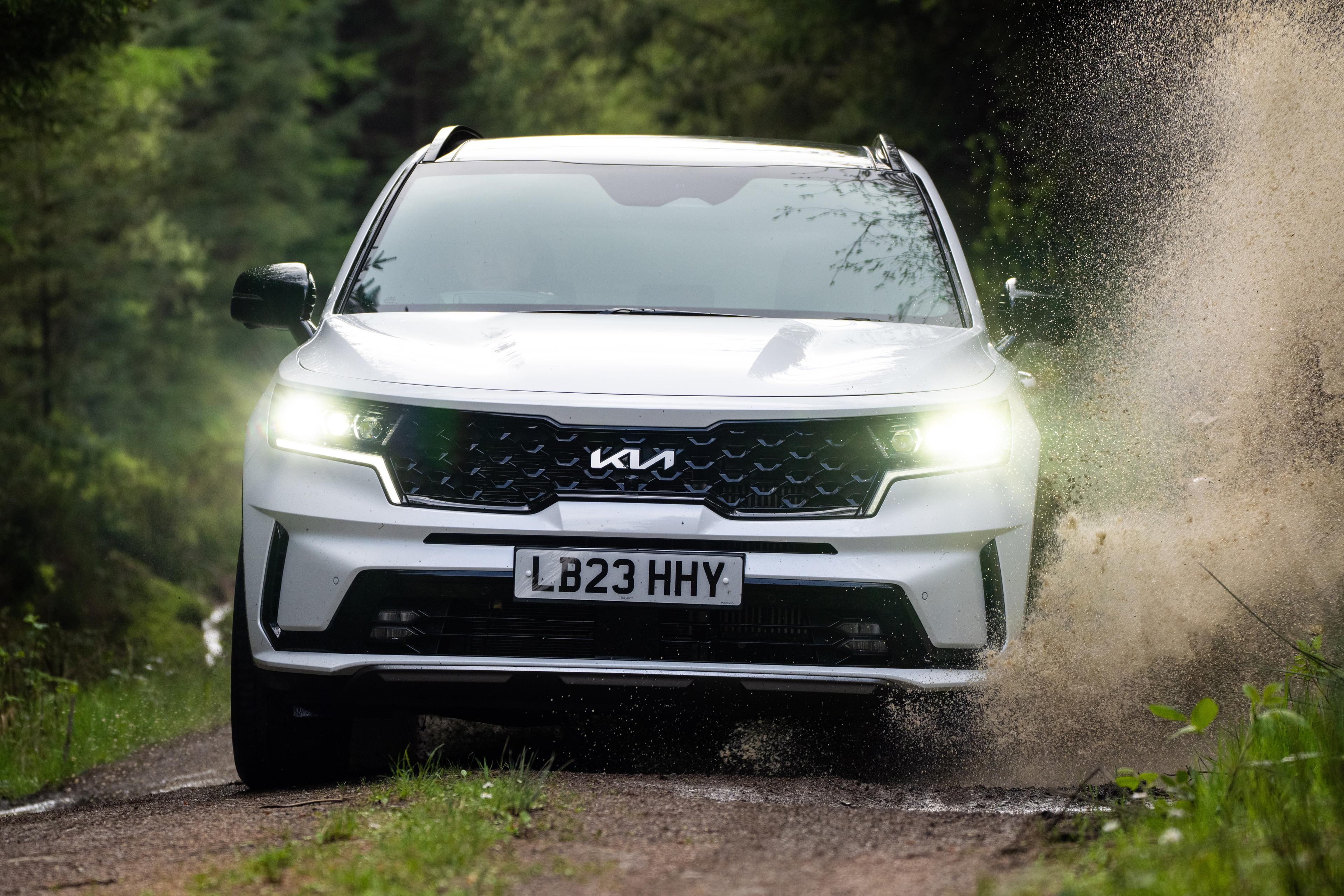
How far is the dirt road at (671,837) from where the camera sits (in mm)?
3020

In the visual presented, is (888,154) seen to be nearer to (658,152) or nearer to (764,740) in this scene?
(658,152)

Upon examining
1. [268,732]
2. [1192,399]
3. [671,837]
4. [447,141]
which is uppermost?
[447,141]

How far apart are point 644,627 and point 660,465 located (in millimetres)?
425

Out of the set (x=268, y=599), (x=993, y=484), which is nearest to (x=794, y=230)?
(x=993, y=484)

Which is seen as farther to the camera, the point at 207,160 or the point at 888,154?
the point at 207,160

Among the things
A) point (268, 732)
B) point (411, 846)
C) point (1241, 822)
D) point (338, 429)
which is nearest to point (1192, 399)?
point (1241, 822)

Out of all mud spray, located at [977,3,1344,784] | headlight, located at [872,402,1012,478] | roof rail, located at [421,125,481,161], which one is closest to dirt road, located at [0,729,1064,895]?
mud spray, located at [977,3,1344,784]

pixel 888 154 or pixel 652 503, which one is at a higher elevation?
pixel 888 154

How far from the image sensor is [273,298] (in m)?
5.03

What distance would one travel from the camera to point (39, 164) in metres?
15.9

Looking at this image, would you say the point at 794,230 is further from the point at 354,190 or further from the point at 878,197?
the point at 354,190

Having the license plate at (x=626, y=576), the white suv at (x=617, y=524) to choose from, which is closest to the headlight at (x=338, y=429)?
the white suv at (x=617, y=524)

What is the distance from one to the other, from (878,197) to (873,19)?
9.89 meters

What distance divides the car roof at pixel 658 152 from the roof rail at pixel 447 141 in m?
0.03
